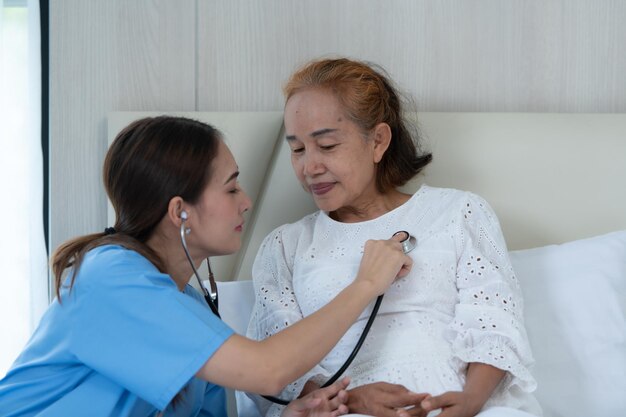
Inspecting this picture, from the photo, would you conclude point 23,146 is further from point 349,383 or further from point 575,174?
point 575,174

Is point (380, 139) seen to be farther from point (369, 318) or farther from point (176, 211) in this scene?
point (176, 211)

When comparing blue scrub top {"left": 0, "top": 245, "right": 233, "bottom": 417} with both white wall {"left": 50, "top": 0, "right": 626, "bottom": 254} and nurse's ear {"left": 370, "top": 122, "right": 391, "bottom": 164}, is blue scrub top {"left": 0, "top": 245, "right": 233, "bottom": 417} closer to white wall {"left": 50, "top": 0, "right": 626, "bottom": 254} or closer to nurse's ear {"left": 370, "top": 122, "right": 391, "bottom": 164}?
nurse's ear {"left": 370, "top": 122, "right": 391, "bottom": 164}

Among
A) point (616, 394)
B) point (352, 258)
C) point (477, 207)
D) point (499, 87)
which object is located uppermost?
point (499, 87)

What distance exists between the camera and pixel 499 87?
224 cm

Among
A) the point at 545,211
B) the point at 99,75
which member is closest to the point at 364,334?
the point at 545,211

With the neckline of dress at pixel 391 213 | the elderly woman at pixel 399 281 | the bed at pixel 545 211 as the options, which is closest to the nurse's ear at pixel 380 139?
the elderly woman at pixel 399 281

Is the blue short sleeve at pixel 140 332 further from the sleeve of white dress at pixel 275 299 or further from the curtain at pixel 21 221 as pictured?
the curtain at pixel 21 221

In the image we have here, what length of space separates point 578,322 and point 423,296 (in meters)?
0.39

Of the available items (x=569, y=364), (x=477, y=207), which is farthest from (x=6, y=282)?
(x=569, y=364)

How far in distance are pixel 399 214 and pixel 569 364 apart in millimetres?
498

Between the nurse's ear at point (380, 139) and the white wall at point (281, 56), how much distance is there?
0.45 m

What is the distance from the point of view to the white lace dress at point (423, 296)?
59.6 inches

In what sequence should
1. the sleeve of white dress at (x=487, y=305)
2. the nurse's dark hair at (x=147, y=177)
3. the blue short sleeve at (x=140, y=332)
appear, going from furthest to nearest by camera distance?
the sleeve of white dress at (x=487, y=305), the nurse's dark hair at (x=147, y=177), the blue short sleeve at (x=140, y=332)

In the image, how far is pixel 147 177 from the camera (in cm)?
139
